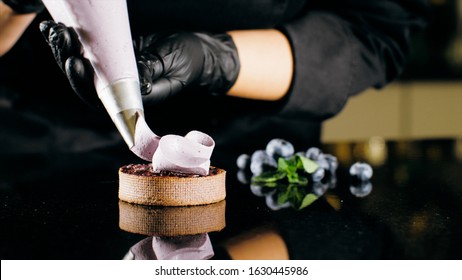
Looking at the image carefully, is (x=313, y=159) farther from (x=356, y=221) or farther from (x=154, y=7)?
(x=154, y=7)

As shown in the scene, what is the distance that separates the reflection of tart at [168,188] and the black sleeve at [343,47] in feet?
1.94

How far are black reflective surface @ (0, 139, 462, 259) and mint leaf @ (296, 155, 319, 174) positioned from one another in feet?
0.15

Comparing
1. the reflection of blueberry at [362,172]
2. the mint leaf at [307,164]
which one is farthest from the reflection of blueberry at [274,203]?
the reflection of blueberry at [362,172]

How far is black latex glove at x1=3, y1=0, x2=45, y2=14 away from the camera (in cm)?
109

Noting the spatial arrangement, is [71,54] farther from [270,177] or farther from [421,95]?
[421,95]

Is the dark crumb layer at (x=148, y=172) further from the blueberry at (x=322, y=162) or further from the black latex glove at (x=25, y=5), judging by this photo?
the black latex glove at (x=25, y=5)

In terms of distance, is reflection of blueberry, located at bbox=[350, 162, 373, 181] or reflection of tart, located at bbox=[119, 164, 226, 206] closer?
reflection of tart, located at bbox=[119, 164, 226, 206]

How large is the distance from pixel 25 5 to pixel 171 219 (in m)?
0.59

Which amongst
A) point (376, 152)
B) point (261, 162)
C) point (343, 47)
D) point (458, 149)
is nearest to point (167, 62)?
point (261, 162)

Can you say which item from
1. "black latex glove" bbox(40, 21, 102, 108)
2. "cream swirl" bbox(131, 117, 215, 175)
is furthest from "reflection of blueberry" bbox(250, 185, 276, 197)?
"black latex glove" bbox(40, 21, 102, 108)

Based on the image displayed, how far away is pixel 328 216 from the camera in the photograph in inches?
29.8

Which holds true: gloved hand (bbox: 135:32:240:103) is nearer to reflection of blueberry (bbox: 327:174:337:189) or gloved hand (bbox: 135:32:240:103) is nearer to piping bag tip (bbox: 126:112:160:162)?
piping bag tip (bbox: 126:112:160:162)

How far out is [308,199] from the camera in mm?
861

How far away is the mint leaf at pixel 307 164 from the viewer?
3.18 feet
